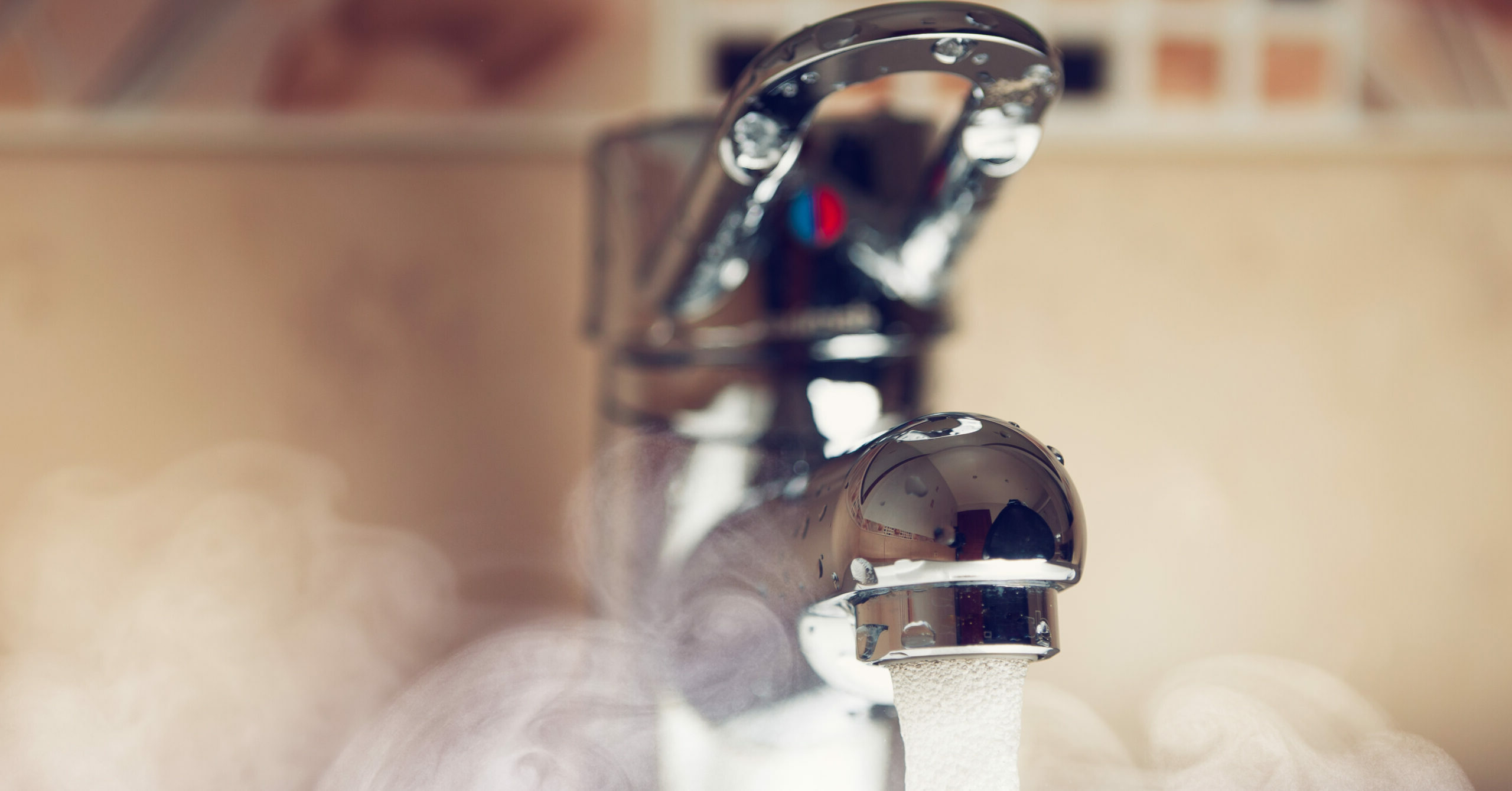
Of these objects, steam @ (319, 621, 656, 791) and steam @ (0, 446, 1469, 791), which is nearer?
steam @ (319, 621, 656, 791)

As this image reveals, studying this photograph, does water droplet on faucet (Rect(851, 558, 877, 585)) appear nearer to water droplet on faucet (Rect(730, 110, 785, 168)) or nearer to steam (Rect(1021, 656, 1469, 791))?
water droplet on faucet (Rect(730, 110, 785, 168))

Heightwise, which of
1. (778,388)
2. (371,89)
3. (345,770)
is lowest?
(345,770)

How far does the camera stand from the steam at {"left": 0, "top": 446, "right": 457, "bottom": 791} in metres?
0.59

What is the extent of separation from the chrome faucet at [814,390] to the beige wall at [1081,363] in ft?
0.70

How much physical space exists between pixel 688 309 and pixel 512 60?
332 mm

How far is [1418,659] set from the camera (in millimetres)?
639

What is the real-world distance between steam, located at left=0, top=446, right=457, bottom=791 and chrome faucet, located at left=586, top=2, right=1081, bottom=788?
0.72 feet

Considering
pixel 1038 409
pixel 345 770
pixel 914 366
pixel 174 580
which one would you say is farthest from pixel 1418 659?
pixel 174 580

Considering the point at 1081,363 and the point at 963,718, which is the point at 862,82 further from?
the point at 1081,363

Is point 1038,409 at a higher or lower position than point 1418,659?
higher

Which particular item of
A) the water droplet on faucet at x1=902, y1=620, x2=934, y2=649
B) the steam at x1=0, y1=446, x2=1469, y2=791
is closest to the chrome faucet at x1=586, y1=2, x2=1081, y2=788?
the water droplet on faucet at x1=902, y1=620, x2=934, y2=649

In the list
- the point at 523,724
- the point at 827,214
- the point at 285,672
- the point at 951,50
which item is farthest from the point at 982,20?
the point at 285,672

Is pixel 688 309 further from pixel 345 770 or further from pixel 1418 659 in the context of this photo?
pixel 1418 659

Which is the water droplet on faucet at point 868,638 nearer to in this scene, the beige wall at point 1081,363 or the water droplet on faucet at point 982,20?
the water droplet on faucet at point 982,20
